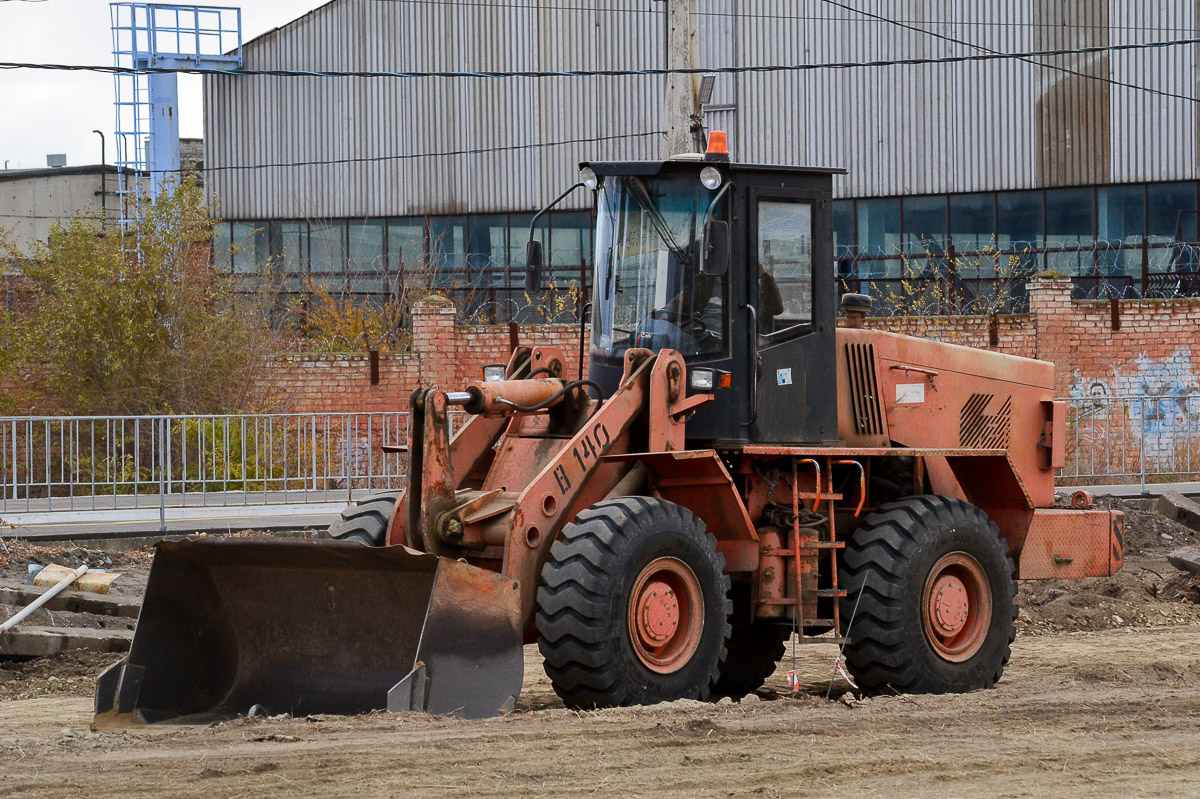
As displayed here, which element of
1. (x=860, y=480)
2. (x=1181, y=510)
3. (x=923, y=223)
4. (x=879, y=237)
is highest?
(x=923, y=223)

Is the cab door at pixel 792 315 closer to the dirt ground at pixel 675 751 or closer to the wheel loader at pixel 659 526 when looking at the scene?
the wheel loader at pixel 659 526

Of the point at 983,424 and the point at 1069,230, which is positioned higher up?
the point at 1069,230

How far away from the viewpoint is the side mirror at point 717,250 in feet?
23.7

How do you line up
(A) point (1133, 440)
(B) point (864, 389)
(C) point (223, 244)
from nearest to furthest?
(B) point (864, 389)
(A) point (1133, 440)
(C) point (223, 244)

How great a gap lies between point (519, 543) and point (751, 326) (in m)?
1.88

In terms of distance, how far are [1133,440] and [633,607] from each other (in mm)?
15409

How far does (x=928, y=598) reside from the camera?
8.16 m

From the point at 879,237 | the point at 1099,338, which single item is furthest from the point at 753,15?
the point at 1099,338

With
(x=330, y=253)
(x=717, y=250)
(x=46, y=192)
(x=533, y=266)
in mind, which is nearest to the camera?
(x=717, y=250)

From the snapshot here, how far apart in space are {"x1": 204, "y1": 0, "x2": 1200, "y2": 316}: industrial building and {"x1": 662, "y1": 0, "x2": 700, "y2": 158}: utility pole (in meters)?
15.0

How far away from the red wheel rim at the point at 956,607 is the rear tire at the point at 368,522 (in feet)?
10.1

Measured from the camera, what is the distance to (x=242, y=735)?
6055 mm

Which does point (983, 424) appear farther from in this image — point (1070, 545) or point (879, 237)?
point (879, 237)

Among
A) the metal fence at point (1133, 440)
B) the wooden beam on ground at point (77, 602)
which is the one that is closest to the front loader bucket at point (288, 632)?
the wooden beam on ground at point (77, 602)
